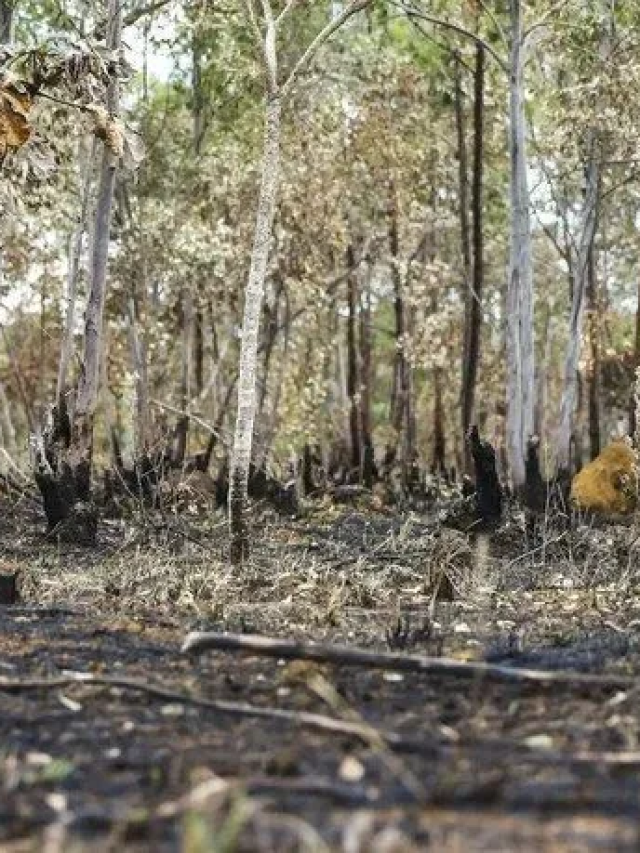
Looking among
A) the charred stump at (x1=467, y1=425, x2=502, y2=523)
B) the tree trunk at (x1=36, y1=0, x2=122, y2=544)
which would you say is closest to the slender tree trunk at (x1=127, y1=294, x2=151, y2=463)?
the tree trunk at (x1=36, y1=0, x2=122, y2=544)

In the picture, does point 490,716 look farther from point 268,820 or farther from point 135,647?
point 135,647

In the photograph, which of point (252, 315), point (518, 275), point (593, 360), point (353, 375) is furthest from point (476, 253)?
point (252, 315)

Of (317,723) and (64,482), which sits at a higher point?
(64,482)

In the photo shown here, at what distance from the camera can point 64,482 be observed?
1158 centimetres

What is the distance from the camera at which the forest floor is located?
286cm

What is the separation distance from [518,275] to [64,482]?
26.0 ft

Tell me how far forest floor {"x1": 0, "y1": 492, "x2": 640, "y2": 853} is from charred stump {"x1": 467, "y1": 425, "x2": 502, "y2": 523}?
2.82m

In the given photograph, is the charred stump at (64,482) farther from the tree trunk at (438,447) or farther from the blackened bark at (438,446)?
the blackened bark at (438,446)

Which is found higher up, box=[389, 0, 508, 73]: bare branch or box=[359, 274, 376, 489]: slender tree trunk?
box=[389, 0, 508, 73]: bare branch

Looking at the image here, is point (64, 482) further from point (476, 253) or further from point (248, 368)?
point (476, 253)

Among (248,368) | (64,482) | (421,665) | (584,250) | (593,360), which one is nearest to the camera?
(421,665)

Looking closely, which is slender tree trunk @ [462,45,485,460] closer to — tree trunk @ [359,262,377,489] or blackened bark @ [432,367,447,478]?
tree trunk @ [359,262,377,489]

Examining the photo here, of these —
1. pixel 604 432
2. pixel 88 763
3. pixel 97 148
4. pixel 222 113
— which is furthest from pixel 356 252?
pixel 88 763

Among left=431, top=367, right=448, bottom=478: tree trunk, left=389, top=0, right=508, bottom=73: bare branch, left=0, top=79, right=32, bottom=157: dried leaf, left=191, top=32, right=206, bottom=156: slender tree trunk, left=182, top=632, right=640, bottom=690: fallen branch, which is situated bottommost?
left=182, top=632, right=640, bottom=690: fallen branch
